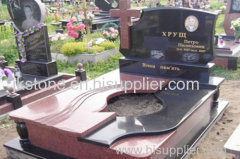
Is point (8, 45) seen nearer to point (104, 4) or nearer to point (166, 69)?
point (166, 69)

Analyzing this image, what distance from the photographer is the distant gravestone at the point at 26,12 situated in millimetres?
5848

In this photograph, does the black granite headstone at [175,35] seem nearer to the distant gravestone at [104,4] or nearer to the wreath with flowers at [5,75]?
the wreath with flowers at [5,75]

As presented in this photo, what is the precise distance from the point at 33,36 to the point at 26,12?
537mm

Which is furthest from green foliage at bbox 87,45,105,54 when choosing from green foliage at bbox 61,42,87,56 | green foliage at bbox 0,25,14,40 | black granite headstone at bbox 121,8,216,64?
green foliage at bbox 0,25,14,40

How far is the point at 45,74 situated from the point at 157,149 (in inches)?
156

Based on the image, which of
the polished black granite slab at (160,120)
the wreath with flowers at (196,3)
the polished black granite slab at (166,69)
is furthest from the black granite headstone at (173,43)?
the wreath with flowers at (196,3)

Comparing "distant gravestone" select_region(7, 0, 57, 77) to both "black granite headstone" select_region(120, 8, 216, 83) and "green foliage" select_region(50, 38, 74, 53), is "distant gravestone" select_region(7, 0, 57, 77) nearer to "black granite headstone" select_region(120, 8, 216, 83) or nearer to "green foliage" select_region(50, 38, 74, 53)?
"black granite headstone" select_region(120, 8, 216, 83)

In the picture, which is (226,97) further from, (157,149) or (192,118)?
(157,149)

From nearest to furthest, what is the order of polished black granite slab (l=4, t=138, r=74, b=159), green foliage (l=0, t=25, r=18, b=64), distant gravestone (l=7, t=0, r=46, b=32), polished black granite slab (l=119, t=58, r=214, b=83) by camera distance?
polished black granite slab (l=4, t=138, r=74, b=159) < polished black granite slab (l=119, t=58, r=214, b=83) < distant gravestone (l=7, t=0, r=46, b=32) < green foliage (l=0, t=25, r=18, b=64)

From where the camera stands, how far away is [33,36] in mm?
6152

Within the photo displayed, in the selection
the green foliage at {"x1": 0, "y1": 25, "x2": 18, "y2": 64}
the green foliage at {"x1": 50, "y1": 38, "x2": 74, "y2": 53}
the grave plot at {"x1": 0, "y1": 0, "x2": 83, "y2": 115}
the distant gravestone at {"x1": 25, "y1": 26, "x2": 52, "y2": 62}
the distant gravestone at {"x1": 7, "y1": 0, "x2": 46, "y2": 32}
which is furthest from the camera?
the green foliage at {"x1": 0, "y1": 25, "x2": 18, "y2": 64}

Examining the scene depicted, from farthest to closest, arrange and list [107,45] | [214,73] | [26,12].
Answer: [107,45] → [214,73] → [26,12]

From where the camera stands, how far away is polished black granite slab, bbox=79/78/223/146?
3015 mm

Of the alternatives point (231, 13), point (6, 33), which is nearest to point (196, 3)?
point (231, 13)
